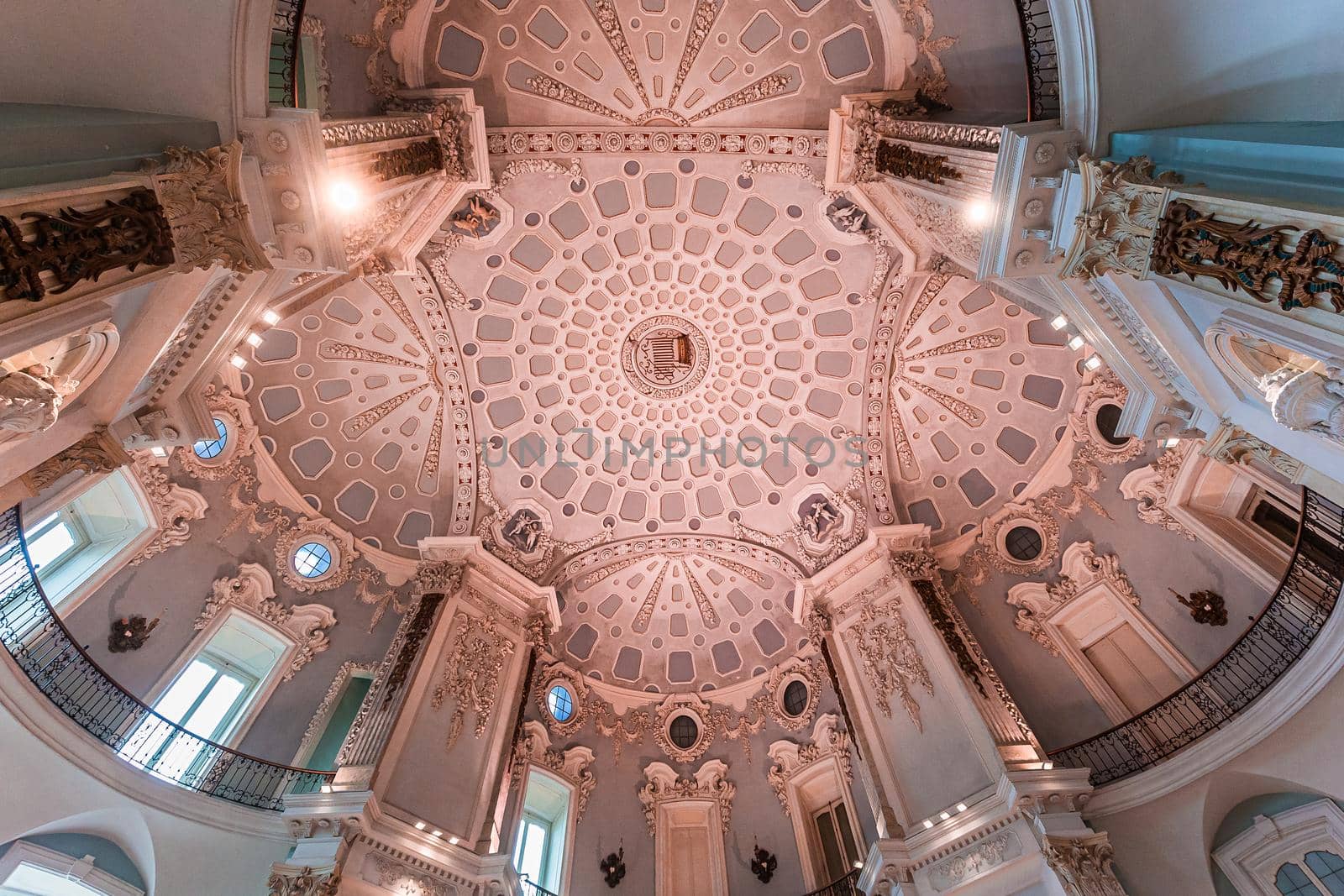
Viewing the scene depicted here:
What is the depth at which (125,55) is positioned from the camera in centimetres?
619

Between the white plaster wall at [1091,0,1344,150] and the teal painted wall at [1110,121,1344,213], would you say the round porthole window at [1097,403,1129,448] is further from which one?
the teal painted wall at [1110,121,1344,213]

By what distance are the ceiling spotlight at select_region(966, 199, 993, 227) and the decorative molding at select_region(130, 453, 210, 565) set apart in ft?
43.6

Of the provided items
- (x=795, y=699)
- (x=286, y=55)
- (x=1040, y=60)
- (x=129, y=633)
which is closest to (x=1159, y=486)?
(x=1040, y=60)

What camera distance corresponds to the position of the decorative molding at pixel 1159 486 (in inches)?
470

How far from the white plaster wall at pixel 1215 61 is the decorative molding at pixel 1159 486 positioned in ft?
21.8

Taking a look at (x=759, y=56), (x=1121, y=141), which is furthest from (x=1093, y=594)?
(x=759, y=56)

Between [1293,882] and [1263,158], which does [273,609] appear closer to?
[1263,158]

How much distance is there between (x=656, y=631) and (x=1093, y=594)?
944 cm

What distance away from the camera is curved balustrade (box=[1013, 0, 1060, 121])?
26.3ft

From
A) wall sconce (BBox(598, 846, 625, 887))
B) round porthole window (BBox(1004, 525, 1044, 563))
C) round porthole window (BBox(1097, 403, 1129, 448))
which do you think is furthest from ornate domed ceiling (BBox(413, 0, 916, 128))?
wall sconce (BBox(598, 846, 625, 887))

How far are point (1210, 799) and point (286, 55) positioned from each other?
1437 centimetres

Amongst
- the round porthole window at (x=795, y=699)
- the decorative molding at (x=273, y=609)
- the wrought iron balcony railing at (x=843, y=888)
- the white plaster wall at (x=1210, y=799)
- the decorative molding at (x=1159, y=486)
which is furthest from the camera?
the round porthole window at (x=795, y=699)

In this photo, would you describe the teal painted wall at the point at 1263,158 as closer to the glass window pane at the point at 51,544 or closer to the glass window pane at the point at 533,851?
the glass window pane at the point at 533,851

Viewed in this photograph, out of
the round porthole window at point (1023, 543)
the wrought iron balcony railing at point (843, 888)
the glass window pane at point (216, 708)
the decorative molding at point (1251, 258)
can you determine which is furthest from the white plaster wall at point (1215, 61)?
the glass window pane at point (216, 708)
